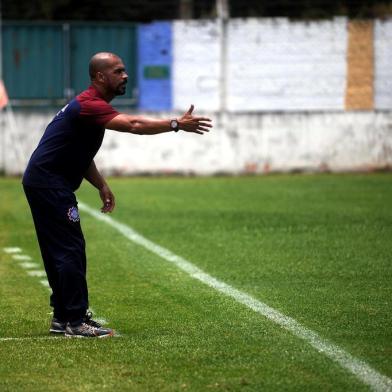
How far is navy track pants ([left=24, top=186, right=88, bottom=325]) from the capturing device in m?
8.29

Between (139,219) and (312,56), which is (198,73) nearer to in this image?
(312,56)

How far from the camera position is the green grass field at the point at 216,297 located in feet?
22.7

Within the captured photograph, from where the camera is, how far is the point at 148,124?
26.4 feet

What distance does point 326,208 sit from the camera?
1712 centimetres

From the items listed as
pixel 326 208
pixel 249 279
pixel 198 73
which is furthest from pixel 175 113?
pixel 249 279

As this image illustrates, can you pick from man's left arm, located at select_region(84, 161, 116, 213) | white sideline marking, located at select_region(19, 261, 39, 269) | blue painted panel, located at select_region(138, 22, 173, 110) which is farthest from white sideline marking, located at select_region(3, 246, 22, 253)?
blue painted panel, located at select_region(138, 22, 173, 110)

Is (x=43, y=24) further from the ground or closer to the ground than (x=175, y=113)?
further from the ground

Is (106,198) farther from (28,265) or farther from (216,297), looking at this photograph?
(28,265)

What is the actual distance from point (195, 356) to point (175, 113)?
17258 millimetres

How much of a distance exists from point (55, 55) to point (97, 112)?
17000 mm

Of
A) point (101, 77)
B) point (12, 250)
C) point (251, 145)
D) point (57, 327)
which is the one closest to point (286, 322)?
point (57, 327)

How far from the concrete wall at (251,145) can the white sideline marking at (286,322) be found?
31.1 ft

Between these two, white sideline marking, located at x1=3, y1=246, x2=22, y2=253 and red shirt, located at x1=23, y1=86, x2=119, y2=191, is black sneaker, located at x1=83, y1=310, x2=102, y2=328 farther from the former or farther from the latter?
white sideline marking, located at x1=3, y1=246, x2=22, y2=253

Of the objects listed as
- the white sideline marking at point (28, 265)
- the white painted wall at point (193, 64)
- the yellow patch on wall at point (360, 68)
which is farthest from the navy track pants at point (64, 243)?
the yellow patch on wall at point (360, 68)
